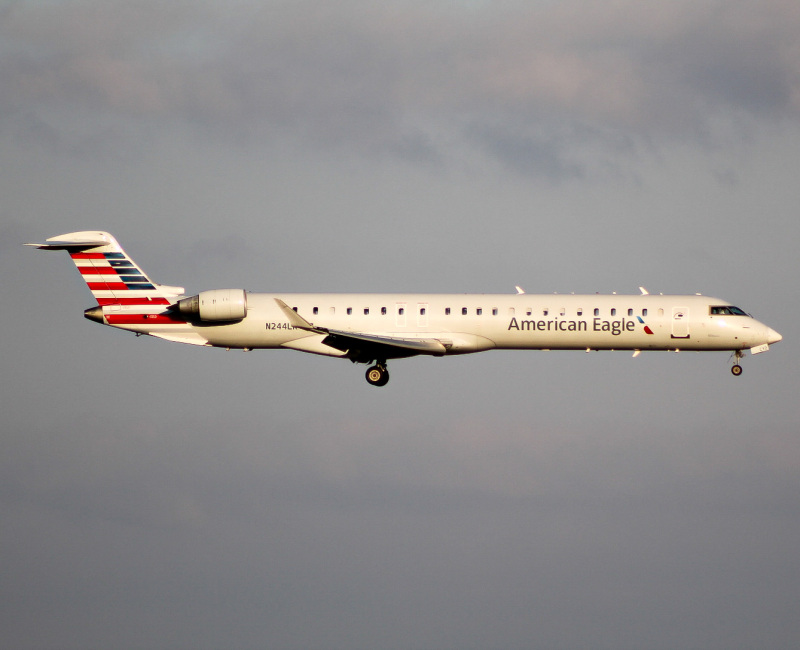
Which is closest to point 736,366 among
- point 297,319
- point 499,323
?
point 499,323

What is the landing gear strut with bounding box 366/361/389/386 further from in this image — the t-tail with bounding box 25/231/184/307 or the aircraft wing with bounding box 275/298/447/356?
the t-tail with bounding box 25/231/184/307

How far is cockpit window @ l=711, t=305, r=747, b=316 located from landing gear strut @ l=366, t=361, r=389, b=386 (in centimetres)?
1288

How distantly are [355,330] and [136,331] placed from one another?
8.75 metres

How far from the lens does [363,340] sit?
37938 millimetres

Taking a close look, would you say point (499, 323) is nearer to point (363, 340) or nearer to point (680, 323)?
point (363, 340)

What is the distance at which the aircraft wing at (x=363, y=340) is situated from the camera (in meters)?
37.8

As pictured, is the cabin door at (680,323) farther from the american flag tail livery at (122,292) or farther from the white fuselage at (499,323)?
the american flag tail livery at (122,292)

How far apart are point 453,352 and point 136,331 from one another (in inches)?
490

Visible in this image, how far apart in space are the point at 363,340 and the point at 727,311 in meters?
14.4

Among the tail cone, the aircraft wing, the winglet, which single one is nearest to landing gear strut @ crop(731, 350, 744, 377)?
the aircraft wing

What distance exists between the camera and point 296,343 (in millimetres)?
40125

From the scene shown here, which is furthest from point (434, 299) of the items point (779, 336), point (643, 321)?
point (779, 336)

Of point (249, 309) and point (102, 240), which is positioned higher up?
point (102, 240)

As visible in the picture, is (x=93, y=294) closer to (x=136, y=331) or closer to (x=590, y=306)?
(x=136, y=331)
